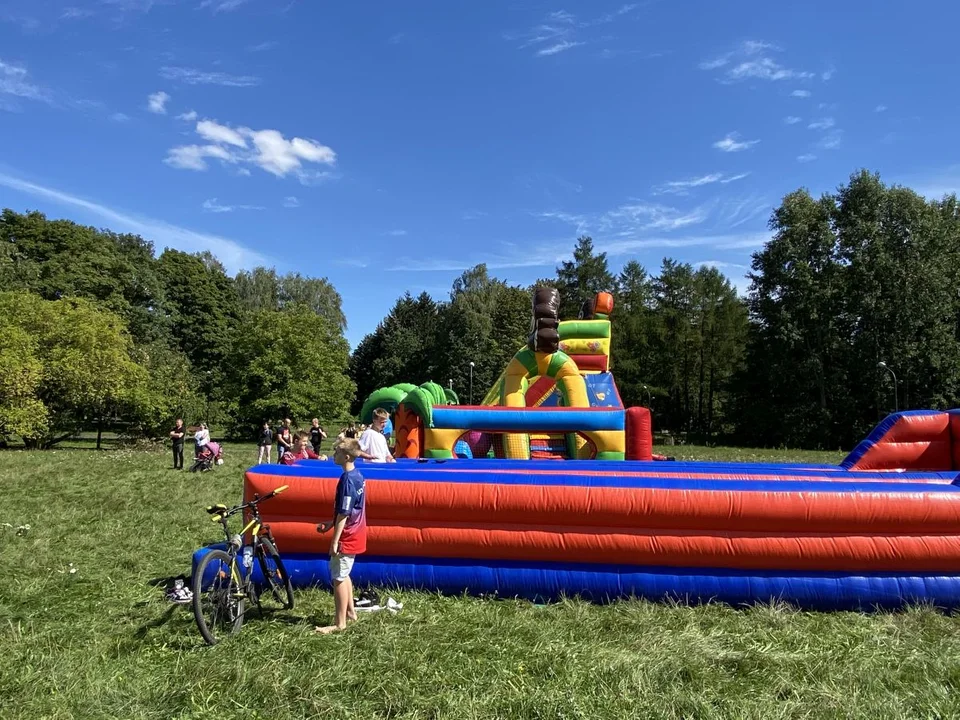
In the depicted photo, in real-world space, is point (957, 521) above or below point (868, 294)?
below

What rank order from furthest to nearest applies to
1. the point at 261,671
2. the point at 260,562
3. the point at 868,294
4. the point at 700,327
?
the point at 700,327, the point at 868,294, the point at 260,562, the point at 261,671

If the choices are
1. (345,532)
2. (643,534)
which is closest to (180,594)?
(345,532)

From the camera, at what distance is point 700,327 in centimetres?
4597

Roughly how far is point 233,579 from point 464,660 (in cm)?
175

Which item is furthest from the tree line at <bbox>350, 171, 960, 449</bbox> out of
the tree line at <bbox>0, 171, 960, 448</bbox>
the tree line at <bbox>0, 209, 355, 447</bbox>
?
the tree line at <bbox>0, 209, 355, 447</bbox>

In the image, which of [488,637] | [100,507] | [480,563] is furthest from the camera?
[100,507]

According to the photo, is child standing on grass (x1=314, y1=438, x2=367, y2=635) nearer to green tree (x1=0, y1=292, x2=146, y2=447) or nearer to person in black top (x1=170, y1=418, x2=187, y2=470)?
person in black top (x1=170, y1=418, x2=187, y2=470)

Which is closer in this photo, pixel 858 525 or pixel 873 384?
pixel 858 525

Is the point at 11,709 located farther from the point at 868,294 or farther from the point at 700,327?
the point at 700,327

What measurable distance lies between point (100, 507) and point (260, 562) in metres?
6.15

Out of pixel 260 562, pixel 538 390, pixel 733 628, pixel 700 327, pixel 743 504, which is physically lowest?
pixel 733 628

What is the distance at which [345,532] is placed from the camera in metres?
4.43

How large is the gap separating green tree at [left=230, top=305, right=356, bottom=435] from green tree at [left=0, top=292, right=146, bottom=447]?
8834 millimetres

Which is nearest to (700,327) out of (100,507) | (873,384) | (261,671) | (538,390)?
(873,384)
